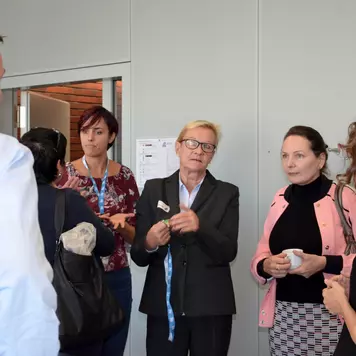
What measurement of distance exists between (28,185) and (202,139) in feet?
4.52

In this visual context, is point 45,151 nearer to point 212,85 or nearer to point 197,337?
point 197,337

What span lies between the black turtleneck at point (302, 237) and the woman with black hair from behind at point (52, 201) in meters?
0.76

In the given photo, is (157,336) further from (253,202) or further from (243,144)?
(243,144)

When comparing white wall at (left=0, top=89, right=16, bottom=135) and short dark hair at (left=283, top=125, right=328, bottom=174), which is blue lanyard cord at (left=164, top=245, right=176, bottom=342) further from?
white wall at (left=0, top=89, right=16, bottom=135)

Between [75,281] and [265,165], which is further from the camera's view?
[265,165]

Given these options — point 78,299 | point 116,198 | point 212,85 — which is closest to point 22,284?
point 78,299

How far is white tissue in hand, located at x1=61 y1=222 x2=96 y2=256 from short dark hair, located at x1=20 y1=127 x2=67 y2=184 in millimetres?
232

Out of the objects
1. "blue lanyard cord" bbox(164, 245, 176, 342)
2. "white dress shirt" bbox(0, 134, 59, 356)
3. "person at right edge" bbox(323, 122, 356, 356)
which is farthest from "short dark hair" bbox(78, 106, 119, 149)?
"white dress shirt" bbox(0, 134, 59, 356)

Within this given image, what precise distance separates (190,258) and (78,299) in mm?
629

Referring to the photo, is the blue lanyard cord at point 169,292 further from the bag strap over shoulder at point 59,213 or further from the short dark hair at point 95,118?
the short dark hair at point 95,118

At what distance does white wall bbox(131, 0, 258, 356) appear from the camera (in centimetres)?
296

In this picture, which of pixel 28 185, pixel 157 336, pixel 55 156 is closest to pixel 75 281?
pixel 55 156

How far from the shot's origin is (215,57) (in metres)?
3.08

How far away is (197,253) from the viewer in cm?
216
